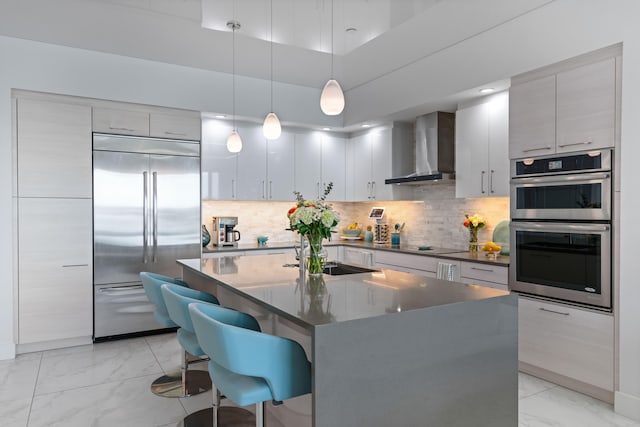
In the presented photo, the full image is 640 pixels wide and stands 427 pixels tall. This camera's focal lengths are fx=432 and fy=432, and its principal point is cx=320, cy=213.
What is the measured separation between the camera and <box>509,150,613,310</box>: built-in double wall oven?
2955 mm

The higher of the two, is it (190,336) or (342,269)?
(342,269)

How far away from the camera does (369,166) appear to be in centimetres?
579

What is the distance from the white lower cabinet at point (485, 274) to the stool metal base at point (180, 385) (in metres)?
2.44

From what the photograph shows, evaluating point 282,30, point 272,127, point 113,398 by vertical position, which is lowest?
point 113,398

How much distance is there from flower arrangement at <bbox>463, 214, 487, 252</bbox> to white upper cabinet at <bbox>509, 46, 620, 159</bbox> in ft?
3.56

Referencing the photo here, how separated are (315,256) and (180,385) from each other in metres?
1.54

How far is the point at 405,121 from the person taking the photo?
5.45m

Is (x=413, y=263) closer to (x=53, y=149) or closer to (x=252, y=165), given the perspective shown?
(x=252, y=165)

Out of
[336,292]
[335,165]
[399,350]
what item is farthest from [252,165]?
[399,350]

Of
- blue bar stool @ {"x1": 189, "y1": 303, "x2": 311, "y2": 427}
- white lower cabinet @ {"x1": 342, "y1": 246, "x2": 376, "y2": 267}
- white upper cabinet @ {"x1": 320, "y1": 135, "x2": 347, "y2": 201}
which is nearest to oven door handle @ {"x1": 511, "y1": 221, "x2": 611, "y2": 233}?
white lower cabinet @ {"x1": 342, "y1": 246, "x2": 376, "y2": 267}

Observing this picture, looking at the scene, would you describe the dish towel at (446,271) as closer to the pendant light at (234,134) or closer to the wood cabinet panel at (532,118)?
the wood cabinet panel at (532,118)

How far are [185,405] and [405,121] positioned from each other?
4.03 m

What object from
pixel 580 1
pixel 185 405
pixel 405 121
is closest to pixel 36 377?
pixel 185 405

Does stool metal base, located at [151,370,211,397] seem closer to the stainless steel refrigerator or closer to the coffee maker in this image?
the stainless steel refrigerator
